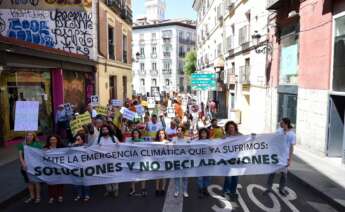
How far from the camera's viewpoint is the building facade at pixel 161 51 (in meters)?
61.2

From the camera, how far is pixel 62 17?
509 inches

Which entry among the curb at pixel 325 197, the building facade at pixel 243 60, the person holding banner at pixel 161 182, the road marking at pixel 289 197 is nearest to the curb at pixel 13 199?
the person holding banner at pixel 161 182

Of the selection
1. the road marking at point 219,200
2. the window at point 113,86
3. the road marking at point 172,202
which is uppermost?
the window at point 113,86

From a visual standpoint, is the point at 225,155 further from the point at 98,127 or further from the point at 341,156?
the point at 341,156

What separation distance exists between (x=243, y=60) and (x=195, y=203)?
14.2 m

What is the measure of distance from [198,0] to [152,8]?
160 feet

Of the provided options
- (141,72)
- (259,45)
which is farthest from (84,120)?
(141,72)

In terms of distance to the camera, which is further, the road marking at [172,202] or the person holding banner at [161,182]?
the person holding banner at [161,182]

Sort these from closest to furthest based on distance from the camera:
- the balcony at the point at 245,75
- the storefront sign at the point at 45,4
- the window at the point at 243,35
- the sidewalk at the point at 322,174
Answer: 1. the sidewalk at the point at 322,174
2. the storefront sign at the point at 45,4
3. the balcony at the point at 245,75
4. the window at the point at 243,35

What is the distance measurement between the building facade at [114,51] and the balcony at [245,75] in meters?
8.39

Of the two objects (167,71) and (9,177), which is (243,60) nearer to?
(9,177)

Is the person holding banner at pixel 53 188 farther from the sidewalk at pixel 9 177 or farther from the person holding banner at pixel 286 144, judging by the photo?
the person holding banner at pixel 286 144

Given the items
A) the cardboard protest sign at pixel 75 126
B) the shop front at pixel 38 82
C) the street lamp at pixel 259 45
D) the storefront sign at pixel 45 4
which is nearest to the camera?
the cardboard protest sign at pixel 75 126

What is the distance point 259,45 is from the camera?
15812 millimetres
